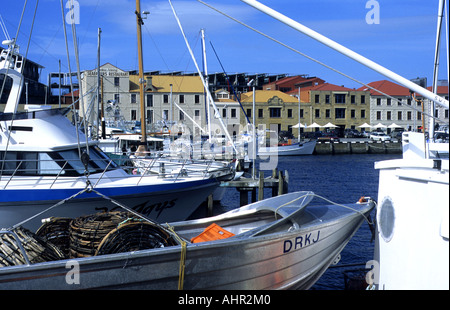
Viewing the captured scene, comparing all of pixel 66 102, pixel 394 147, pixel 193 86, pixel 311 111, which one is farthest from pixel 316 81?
pixel 66 102

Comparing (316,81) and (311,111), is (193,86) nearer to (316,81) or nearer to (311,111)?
(311,111)

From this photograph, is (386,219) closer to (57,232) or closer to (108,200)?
(57,232)

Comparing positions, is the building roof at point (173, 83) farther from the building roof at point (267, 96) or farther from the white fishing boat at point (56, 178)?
the white fishing boat at point (56, 178)

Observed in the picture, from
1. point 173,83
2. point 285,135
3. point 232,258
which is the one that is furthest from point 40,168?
point 173,83

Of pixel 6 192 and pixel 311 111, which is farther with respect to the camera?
pixel 311 111

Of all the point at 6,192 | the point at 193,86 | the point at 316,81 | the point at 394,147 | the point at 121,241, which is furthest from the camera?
the point at 316,81

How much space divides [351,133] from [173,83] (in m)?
28.5

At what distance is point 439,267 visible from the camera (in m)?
5.53

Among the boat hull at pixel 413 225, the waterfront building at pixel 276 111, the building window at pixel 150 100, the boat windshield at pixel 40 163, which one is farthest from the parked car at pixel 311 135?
the boat hull at pixel 413 225

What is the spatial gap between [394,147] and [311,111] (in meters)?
21.0

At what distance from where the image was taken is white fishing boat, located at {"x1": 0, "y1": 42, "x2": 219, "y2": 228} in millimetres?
12758

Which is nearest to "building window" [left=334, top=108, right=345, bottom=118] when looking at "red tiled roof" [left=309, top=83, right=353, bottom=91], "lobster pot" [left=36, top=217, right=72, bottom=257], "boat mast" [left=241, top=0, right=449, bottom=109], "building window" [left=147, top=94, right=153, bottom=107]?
"red tiled roof" [left=309, top=83, right=353, bottom=91]

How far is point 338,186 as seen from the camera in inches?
1293

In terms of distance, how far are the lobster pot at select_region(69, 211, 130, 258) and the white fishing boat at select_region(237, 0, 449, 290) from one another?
170 inches
